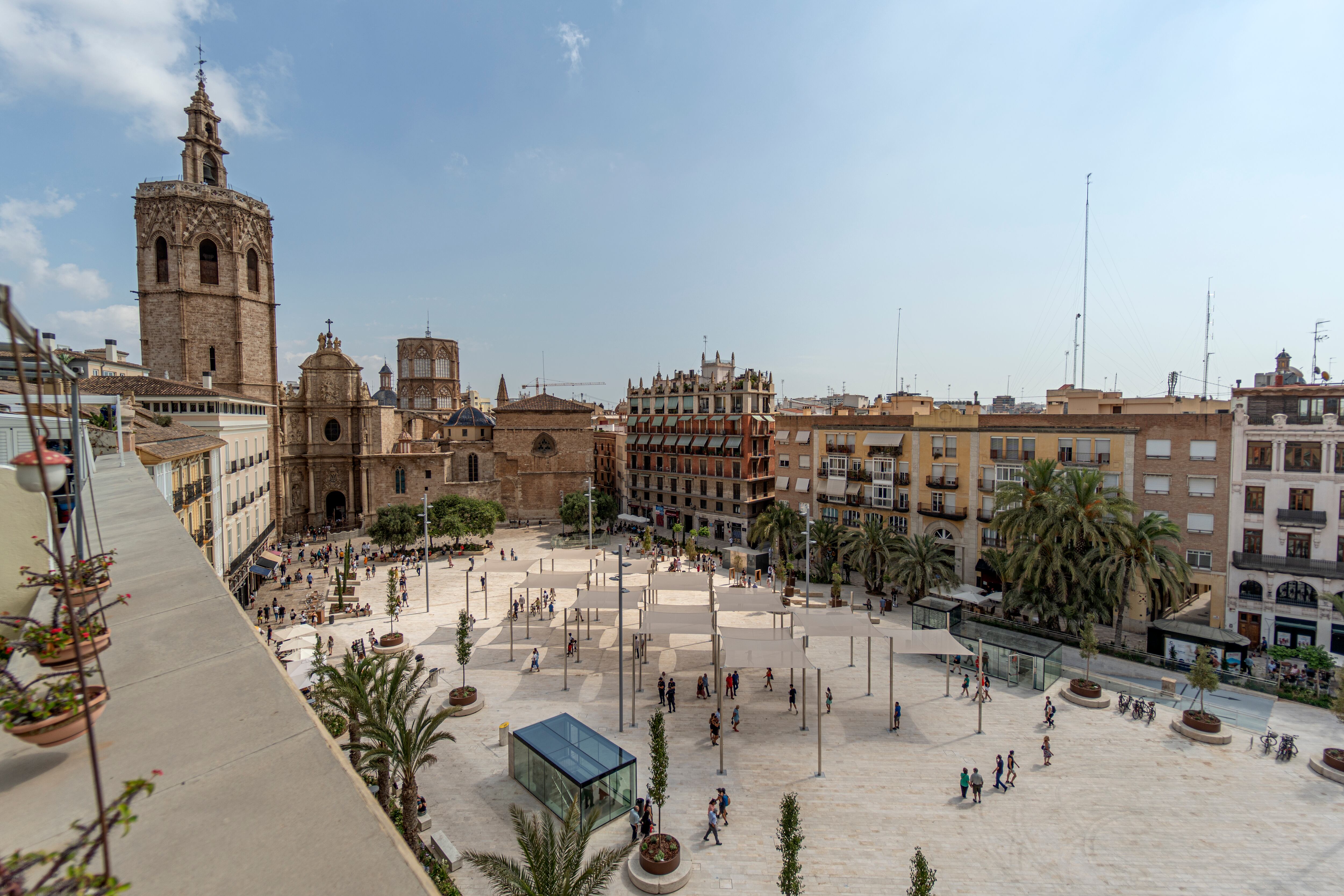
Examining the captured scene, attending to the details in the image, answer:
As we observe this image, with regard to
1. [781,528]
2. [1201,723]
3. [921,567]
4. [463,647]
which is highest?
[781,528]

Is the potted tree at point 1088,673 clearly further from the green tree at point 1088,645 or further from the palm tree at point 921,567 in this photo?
the palm tree at point 921,567

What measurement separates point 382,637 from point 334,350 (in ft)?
135

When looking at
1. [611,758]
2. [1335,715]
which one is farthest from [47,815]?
[1335,715]

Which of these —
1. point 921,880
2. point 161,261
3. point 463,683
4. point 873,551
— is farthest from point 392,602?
point 161,261

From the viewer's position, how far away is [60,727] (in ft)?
14.1

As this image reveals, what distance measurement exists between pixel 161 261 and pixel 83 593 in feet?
200

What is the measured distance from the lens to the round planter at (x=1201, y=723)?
22422 millimetres

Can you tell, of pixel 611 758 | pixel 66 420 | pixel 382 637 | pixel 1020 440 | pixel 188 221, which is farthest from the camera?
pixel 188 221

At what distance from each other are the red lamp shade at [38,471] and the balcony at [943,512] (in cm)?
4231

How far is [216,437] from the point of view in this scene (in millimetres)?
27047

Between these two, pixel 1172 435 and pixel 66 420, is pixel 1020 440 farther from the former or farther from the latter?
pixel 66 420

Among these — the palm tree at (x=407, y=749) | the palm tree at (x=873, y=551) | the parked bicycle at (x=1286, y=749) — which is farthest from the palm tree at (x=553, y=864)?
the palm tree at (x=873, y=551)

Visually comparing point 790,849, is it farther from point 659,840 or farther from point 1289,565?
point 1289,565

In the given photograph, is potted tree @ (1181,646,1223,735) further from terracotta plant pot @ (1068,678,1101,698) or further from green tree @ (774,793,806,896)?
green tree @ (774,793,806,896)
